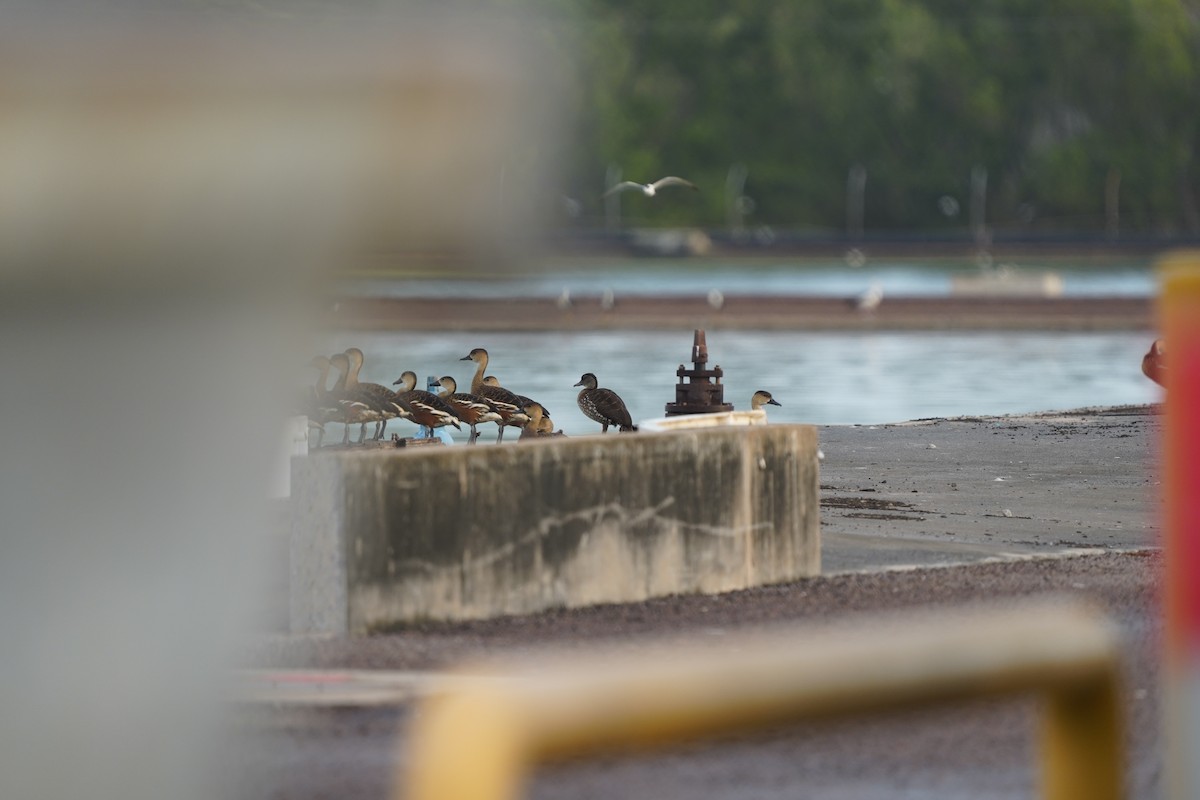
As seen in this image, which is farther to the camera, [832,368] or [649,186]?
[832,368]

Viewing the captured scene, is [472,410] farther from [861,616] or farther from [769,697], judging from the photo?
[769,697]

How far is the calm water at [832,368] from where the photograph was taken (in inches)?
1533

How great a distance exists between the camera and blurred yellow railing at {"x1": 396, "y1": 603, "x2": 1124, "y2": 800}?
5.16ft

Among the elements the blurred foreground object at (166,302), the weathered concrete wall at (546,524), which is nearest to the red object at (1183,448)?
the blurred foreground object at (166,302)

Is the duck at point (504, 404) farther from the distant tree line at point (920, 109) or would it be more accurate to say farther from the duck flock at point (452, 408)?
the distant tree line at point (920, 109)

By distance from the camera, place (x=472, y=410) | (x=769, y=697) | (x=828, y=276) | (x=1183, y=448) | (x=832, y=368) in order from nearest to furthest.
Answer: (x=769, y=697) → (x=1183, y=448) → (x=472, y=410) → (x=832, y=368) → (x=828, y=276)

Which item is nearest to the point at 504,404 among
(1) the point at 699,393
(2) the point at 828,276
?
(1) the point at 699,393

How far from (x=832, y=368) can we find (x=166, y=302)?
52.6 metres

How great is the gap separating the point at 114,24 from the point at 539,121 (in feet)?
0.91

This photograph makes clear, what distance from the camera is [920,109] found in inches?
5394

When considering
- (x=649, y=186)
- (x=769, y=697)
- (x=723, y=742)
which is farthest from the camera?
(x=649, y=186)

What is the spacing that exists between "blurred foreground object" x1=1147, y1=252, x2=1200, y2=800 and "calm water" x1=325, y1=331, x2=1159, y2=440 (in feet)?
81.8

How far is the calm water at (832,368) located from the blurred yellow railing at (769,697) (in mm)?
24772

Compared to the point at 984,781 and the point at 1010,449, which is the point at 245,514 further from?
the point at 1010,449
